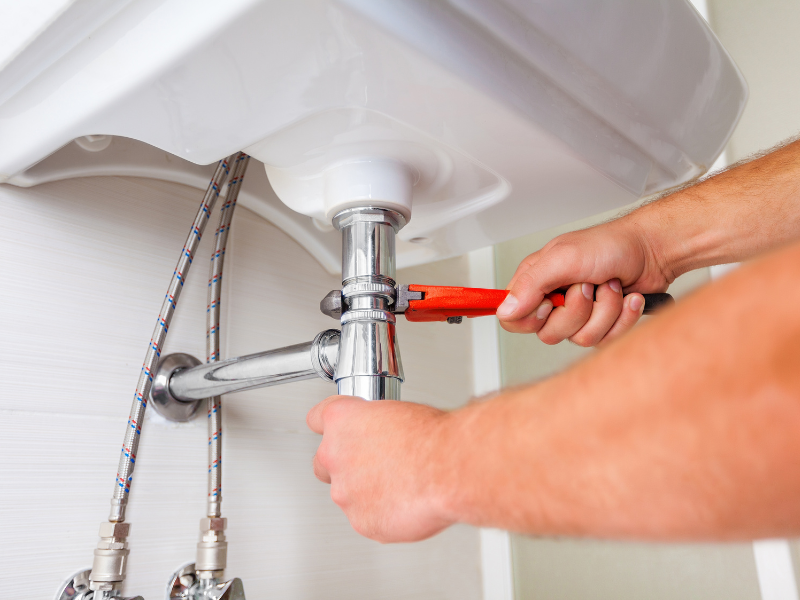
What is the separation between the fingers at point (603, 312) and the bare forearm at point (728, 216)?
0.06 m

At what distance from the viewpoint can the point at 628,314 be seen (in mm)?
476

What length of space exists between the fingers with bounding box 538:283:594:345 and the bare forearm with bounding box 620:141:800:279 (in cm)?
8

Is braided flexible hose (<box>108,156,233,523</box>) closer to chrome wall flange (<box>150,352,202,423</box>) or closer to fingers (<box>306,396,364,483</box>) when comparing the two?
chrome wall flange (<box>150,352,202,423</box>)

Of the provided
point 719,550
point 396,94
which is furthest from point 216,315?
point 719,550

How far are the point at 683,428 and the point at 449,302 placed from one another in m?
0.27

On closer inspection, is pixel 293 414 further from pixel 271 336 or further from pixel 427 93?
pixel 427 93

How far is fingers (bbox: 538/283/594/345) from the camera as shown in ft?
1.49

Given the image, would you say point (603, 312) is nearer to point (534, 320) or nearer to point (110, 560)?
point (534, 320)

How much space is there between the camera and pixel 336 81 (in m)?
0.32

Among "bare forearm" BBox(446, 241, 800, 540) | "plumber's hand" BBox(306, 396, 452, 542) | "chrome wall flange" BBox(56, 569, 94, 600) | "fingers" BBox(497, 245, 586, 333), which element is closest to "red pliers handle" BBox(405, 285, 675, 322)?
"fingers" BBox(497, 245, 586, 333)

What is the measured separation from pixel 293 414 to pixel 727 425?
1.80 feet

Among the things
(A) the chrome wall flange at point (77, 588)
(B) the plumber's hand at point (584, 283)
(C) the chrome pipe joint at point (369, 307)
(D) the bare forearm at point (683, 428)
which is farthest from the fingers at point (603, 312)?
(A) the chrome wall flange at point (77, 588)

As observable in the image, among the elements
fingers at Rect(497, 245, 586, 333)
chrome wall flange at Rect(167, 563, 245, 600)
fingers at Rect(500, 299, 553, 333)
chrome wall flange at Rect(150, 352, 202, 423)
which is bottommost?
chrome wall flange at Rect(167, 563, 245, 600)

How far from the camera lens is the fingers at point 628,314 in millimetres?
464
